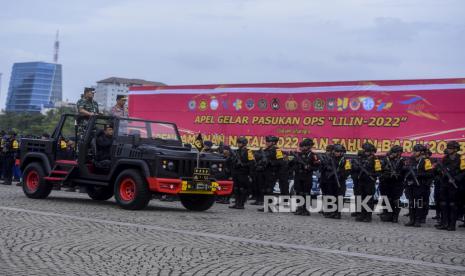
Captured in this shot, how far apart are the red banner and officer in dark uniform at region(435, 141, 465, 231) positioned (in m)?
2.37

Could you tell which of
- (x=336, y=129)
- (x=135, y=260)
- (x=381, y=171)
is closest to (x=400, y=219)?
(x=381, y=171)

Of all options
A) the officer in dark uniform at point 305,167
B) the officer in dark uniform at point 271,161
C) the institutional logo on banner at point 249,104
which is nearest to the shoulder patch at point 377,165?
the officer in dark uniform at point 305,167

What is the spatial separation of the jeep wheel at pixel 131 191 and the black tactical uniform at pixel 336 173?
4.26m

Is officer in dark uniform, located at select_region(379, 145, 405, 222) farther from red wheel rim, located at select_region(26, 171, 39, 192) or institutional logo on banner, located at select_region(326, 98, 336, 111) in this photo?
red wheel rim, located at select_region(26, 171, 39, 192)

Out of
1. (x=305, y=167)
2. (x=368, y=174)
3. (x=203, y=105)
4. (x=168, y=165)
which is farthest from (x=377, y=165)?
(x=203, y=105)

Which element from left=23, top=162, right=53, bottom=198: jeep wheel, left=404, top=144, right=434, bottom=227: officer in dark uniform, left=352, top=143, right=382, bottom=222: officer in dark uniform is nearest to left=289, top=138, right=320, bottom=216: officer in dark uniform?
left=352, top=143, right=382, bottom=222: officer in dark uniform

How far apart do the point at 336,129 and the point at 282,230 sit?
7.33 m

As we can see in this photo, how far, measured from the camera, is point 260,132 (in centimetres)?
2139

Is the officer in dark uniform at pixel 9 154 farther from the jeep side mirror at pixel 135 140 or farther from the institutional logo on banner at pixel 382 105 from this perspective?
the institutional logo on banner at pixel 382 105

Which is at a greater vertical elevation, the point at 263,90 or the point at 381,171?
the point at 263,90

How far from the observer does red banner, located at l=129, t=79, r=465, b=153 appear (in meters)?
17.8

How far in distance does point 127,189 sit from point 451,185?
663cm

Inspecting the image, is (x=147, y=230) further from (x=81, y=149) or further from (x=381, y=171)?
(x=381, y=171)

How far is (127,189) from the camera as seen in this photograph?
1555 centimetres
